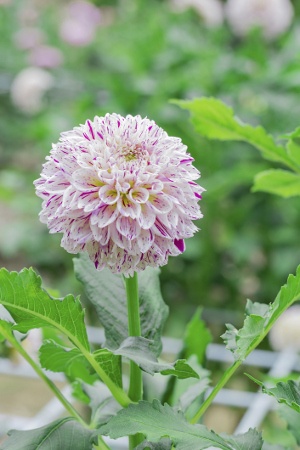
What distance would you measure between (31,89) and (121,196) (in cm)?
221

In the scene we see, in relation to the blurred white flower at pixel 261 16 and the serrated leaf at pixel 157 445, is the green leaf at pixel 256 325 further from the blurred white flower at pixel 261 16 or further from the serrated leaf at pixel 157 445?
the blurred white flower at pixel 261 16

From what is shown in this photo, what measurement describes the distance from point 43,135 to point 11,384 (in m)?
0.71

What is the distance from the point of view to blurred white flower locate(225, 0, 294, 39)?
2.38 m

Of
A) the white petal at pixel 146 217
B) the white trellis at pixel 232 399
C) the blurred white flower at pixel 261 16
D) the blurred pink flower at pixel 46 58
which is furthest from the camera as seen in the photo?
the blurred pink flower at pixel 46 58

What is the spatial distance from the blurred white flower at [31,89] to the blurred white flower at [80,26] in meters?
0.30

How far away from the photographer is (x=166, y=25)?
250 centimetres

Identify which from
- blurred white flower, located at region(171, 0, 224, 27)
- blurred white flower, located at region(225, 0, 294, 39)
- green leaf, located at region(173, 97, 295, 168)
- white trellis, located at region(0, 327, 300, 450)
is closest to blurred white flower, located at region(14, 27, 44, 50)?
blurred white flower, located at region(171, 0, 224, 27)

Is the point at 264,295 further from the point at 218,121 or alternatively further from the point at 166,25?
the point at 218,121

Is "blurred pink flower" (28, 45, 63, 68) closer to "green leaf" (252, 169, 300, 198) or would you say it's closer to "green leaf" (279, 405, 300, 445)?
"green leaf" (252, 169, 300, 198)

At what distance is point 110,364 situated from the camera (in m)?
0.52

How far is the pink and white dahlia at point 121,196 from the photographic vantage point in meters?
0.46

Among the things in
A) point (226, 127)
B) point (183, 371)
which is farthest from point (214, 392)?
point (226, 127)

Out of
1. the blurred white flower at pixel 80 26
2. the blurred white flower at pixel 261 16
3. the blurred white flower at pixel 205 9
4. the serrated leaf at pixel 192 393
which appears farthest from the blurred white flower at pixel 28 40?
the serrated leaf at pixel 192 393

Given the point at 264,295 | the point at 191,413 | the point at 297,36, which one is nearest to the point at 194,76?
the point at 297,36
